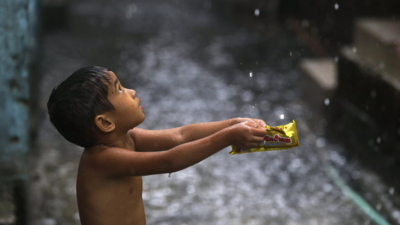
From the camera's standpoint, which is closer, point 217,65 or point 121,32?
point 217,65

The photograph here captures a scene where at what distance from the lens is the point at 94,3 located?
1063 cm

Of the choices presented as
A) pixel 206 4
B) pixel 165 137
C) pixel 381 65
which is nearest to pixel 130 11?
pixel 206 4

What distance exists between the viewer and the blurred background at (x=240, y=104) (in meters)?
3.08

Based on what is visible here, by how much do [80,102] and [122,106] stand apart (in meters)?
0.14

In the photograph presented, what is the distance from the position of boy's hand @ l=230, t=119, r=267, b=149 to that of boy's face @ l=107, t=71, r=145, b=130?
0.33 meters

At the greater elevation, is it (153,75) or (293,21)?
(153,75)

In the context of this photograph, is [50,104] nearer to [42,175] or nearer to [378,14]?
[42,175]

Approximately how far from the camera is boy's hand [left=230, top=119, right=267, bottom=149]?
1361 mm

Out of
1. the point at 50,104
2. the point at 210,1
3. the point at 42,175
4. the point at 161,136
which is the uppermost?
the point at 50,104

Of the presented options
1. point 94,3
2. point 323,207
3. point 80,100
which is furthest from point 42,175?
point 94,3

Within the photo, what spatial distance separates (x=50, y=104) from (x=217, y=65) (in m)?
5.36

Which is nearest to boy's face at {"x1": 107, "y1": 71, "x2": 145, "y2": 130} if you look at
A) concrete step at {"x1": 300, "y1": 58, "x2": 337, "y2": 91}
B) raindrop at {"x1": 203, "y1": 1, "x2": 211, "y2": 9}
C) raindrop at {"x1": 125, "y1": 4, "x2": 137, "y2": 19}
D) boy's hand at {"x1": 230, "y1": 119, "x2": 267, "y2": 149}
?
boy's hand at {"x1": 230, "y1": 119, "x2": 267, "y2": 149}

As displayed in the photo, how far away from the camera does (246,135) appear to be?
136cm

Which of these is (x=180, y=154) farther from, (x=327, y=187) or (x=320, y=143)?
(x=320, y=143)
